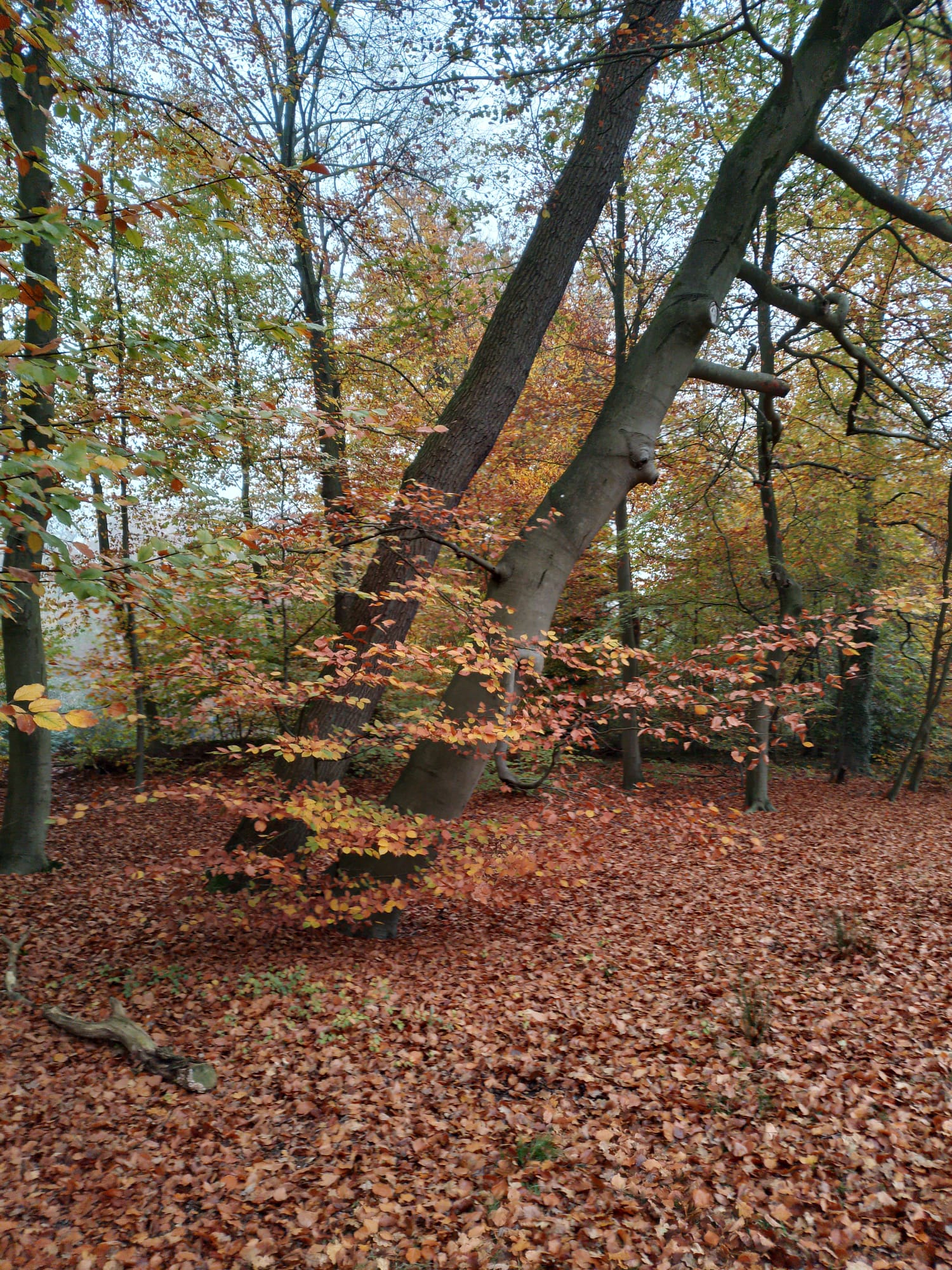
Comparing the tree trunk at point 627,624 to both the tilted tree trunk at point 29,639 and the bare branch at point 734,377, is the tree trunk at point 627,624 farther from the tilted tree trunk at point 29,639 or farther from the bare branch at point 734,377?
the tilted tree trunk at point 29,639

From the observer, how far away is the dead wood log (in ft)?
12.9

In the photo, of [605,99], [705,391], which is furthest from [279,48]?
[705,391]

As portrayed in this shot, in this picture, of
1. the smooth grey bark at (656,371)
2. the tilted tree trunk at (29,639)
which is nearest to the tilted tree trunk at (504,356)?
the smooth grey bark at (656,371)

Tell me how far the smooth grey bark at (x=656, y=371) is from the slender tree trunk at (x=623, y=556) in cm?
588

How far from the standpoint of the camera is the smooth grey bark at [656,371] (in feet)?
14.0

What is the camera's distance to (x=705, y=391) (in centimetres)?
1116

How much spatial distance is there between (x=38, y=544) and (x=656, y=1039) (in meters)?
4.15

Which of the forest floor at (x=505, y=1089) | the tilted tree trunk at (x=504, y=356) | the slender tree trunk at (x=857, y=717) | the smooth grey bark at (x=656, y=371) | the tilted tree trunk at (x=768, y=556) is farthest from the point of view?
the slender tree trunk at (x=857, y=717)

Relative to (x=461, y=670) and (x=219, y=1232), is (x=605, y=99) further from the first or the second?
(x=219, y=1232)

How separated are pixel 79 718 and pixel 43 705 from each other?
91 mm

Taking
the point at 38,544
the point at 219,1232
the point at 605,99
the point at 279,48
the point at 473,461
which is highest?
the point at 279,48

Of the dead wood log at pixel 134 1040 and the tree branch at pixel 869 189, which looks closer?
the dead wood log at pixel 134 1040

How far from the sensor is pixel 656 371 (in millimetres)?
4391

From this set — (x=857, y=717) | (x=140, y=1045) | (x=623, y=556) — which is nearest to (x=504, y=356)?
(x=140, y=1045)
